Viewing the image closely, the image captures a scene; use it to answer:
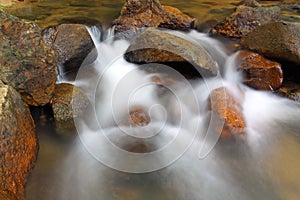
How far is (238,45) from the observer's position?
6.13 metres

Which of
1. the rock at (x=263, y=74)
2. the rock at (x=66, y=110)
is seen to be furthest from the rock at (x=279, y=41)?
the rock at (x=66, y=110)

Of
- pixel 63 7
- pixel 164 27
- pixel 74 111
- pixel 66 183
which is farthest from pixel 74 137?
pixel 63 7

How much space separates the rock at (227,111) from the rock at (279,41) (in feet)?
4.66

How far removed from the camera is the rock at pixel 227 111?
4.00m

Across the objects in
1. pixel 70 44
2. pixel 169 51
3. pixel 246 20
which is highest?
pixel 246 20

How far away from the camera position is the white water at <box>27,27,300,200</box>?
10.2 feet

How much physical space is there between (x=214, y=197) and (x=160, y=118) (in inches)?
62.3

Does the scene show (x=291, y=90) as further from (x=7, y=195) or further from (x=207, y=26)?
(x=7, y=195)

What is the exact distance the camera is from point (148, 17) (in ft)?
22.5

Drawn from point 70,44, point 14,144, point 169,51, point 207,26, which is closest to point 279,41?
point 169,51

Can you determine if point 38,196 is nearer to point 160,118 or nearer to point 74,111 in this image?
point 74,111

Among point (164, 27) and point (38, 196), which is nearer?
point (38, 196)

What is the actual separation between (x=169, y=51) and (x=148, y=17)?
2556 mm

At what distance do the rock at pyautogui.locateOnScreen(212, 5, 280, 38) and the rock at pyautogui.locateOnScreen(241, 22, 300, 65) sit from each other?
1.10 meters
